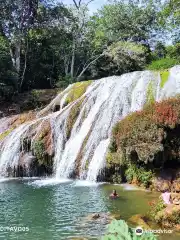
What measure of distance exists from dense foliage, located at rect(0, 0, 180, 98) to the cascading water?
1263 centimetres

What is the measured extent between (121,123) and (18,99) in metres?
19.0

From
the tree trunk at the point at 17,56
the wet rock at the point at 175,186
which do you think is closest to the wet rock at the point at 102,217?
the wet rock at the point at 175,186

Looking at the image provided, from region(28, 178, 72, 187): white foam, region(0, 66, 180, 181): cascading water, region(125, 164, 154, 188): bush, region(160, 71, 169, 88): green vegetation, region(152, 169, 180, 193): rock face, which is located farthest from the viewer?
region(160, 71, 169, 88): green vegetation

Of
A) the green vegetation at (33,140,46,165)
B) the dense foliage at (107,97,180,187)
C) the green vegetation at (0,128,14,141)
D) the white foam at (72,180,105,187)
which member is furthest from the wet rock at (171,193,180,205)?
the green vegetation at (0,128,14,141)

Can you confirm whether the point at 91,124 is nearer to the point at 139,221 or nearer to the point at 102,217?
the point at 102,217

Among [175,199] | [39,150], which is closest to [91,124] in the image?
[39,150]

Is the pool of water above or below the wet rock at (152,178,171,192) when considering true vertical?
below

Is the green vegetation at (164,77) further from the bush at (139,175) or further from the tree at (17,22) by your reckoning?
the tree at (17,22)

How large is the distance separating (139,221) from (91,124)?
37.5 ft

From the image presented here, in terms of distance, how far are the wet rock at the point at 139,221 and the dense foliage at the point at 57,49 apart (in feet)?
83.9

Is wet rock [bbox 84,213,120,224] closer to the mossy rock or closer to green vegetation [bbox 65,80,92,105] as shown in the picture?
the mossy rock

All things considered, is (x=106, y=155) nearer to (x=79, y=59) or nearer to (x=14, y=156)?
(x=14, y=156)

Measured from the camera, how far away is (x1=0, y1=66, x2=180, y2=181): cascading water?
20439 millimetres

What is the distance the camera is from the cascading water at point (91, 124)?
2044cm
